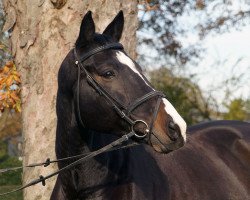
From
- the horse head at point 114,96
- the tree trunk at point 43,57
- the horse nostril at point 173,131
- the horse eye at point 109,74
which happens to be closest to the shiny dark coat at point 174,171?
the horse head at point 114,96

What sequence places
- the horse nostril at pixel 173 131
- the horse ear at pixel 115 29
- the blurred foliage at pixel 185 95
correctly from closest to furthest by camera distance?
the horse nostril at pixel 173 131, the horse ear at pixel 115 29, the blurred foliage at pixel 185 95

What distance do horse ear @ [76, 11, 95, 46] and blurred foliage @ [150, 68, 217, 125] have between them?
11985mm

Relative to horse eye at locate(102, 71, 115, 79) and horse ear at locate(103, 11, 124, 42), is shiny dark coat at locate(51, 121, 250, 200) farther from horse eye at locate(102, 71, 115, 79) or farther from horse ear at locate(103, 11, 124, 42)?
horse ear at locate(103, 11, 124, 42)

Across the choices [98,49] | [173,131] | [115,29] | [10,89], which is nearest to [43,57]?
[10,89]

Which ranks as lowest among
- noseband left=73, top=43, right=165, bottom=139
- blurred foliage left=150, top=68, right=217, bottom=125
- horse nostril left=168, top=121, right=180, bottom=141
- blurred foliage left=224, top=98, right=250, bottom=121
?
blurred foliage left=224, top=98, right=250, bottom=121

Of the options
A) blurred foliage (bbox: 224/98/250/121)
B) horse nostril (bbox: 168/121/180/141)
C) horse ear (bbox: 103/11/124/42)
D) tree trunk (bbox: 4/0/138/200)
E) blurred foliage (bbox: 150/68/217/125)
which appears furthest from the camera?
blurred foliage (bbox: 224/98/250/121)

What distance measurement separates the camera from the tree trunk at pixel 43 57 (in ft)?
17.5

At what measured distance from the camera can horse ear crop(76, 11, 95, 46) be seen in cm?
336

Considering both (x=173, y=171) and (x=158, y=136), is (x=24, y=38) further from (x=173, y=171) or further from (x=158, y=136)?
(x=158, y=136)

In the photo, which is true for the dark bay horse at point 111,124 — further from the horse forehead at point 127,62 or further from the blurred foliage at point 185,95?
the blurred foliage at point 185,95

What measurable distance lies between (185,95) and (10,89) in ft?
35.6

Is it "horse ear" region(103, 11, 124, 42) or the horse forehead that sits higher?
"horse ear" region(103, 11, 124, 42)

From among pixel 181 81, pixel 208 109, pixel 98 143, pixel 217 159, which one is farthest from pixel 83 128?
pixel 208 109

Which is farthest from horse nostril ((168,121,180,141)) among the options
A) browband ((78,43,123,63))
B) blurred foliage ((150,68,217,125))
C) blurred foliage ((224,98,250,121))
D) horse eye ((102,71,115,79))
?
blurred foliage ((224,98,250,121))
